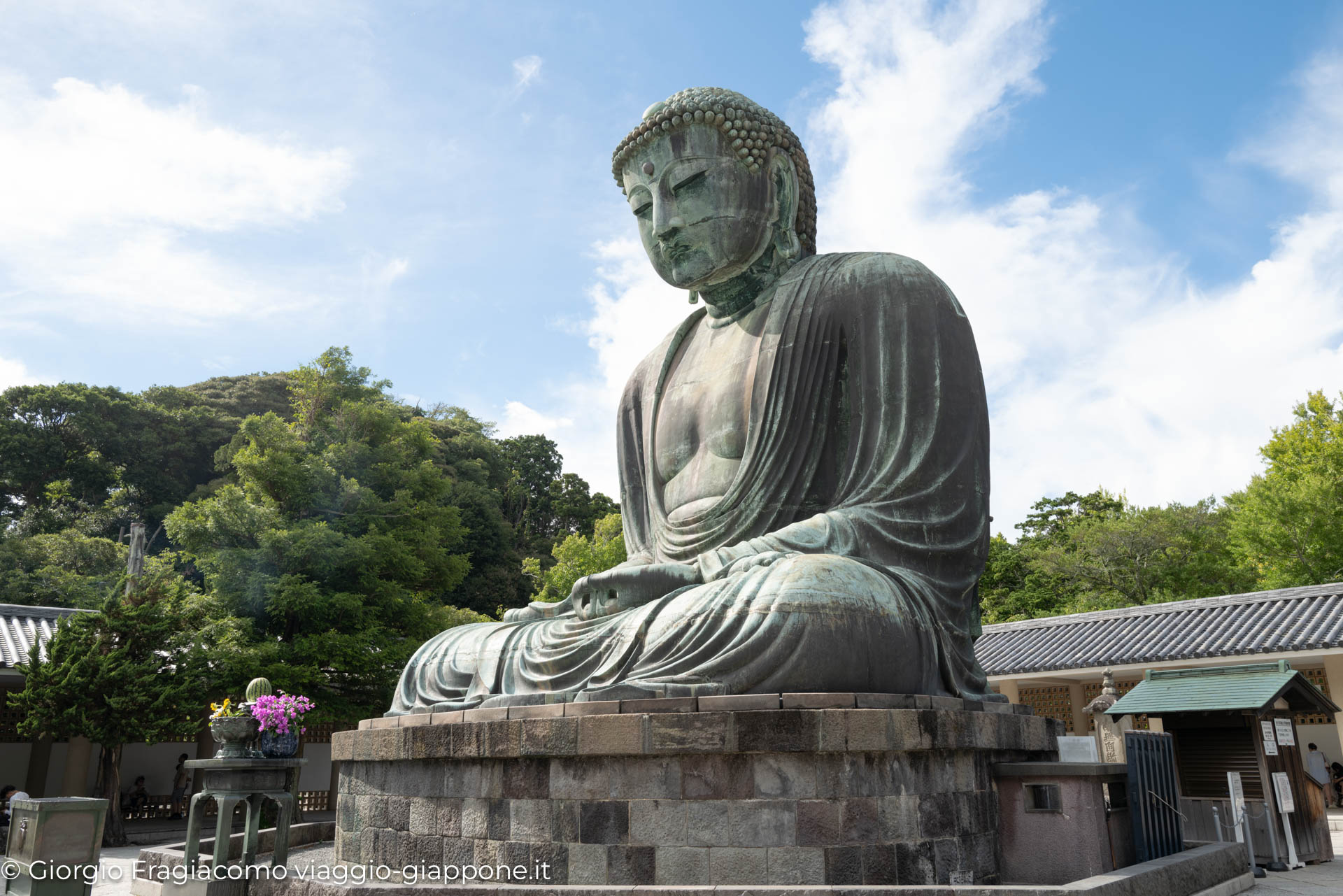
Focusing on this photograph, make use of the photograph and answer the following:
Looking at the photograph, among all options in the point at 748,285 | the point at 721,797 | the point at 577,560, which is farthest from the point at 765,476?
the point at 577,560

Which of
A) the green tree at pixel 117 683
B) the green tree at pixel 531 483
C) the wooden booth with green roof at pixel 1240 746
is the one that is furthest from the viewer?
the green tree at pixel 531 483

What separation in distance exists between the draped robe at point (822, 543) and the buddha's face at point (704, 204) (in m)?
0.45

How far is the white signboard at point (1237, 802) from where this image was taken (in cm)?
778

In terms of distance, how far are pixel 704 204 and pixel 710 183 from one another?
15 centimetres

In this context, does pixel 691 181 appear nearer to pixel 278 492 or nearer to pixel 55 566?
pixel 278 492

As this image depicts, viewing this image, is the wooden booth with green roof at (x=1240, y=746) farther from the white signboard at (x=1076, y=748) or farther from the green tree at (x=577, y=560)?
the green tree at (x=577, y=560)

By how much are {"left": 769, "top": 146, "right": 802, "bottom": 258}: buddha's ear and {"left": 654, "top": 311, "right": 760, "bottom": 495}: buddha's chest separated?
0.71 metres

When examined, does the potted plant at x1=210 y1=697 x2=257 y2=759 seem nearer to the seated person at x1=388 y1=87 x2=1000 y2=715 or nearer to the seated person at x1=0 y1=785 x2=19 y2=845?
the seated person at x1=388 y1=87 x2=1000 y2=715

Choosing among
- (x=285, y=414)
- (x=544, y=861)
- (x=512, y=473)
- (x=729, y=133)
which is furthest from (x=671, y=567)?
(x=285, y=414)

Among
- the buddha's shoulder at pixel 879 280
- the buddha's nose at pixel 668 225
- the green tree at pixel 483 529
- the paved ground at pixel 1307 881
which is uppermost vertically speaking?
the green tree at pixel 483 529

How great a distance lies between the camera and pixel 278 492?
17188 millimetres

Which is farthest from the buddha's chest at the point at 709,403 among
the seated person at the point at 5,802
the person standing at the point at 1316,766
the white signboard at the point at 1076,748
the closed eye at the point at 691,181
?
the seated person at the point at 5,802

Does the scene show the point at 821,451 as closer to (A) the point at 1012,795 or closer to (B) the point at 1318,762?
(A) the point at 1012,795

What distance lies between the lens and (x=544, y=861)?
4.44m
